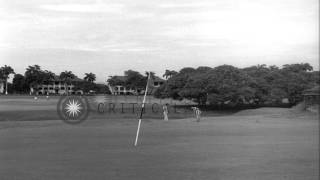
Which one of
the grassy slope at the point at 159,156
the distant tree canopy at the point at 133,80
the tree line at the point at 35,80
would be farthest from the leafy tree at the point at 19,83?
the grassy slope at the point at 159,156

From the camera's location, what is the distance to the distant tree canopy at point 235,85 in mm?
48031

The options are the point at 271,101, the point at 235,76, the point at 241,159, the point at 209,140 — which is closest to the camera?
the point at 241,159

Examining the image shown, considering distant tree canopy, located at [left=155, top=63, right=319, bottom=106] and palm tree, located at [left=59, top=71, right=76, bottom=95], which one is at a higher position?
palm tree, located at [left=59, top=71, right=76, bottom=95]

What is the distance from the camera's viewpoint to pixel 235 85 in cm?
4888

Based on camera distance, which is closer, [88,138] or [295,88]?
[88,138]

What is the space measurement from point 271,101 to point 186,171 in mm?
47538

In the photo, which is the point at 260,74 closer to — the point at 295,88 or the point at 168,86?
the point at 295,88

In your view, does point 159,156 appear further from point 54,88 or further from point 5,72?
point 54,88

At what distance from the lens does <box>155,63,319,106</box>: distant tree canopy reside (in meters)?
48.0

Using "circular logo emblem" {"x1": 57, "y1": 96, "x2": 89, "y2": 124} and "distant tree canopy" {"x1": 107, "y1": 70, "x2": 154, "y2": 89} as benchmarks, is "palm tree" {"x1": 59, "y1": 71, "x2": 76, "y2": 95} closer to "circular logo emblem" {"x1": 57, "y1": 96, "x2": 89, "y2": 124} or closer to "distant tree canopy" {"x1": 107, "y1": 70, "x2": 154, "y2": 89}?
"distant tree canopy" {"x1": 107, "y1": 70, "x2": 154, "y2": 89}

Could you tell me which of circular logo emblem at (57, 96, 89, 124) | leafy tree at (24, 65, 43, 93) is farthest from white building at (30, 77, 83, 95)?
circular logo emblem at (57, 96, 89, 124)

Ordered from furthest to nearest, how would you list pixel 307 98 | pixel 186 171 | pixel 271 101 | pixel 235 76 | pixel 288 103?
pixel 288 103 < pixel 271 101 < pixel 235 76 < pixel 307 98 < pixel 186 171

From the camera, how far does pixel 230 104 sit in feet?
170

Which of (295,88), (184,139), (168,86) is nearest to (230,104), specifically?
(168,86)
